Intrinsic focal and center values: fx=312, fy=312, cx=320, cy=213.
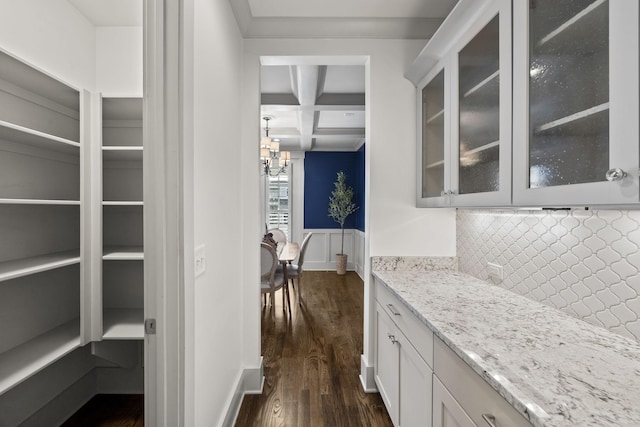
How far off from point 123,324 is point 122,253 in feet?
1.50

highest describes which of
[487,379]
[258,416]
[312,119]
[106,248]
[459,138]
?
[312,119]

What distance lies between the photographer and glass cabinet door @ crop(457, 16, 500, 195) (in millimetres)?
1294

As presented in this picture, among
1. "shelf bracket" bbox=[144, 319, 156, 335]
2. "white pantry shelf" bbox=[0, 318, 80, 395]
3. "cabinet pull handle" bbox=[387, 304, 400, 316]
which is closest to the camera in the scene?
"shelf bracket" bbox=[144, 319, 156, 335]

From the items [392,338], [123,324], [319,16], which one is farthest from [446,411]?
[319,16]

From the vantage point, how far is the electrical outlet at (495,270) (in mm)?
1726

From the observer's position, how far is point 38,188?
1.73m

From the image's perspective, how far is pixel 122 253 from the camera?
6.25ft

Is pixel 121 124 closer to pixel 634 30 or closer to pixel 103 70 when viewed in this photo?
pixel 103 70

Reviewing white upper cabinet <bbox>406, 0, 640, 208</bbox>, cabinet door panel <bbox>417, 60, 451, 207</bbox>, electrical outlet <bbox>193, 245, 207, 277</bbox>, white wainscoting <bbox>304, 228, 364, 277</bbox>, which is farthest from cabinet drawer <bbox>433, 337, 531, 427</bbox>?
white wainscoting <bbox>304, 228, 364, 277</bbox>

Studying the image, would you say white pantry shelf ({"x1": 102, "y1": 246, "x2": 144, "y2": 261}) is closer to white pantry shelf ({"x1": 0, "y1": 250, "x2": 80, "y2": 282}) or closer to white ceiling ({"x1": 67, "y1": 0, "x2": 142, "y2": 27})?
white pantry shelf ({"x1": 0, "y1": 250, "x2": 80, "y2": 282})

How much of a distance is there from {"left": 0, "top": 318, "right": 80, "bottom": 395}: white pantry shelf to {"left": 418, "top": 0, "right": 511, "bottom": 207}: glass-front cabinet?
2160mm

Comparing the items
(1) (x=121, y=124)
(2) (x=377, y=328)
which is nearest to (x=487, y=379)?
(2) (x=377, y=328)

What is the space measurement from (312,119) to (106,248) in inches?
130

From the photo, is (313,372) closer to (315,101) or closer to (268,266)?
(268,266)
